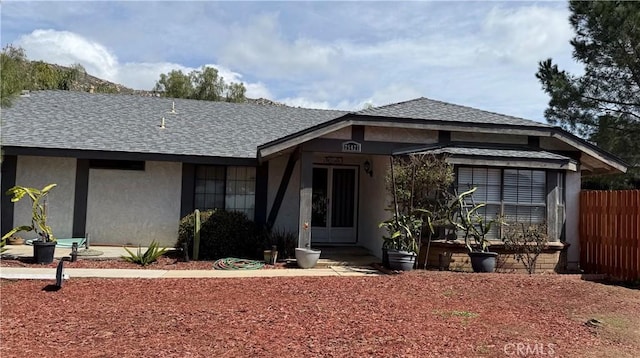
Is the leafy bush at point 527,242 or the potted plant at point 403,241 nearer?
the potted plant at point 403,241

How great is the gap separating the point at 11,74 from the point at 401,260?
7.67 metres

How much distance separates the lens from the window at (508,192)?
11281 millimetres

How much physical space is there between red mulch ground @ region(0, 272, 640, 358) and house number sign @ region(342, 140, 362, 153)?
11.2 ft

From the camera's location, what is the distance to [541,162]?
37.0 feet

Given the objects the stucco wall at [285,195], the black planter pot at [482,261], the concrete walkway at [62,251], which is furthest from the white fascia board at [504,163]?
the concrete walkway at [62,251]

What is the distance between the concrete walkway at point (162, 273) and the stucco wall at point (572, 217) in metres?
4.87

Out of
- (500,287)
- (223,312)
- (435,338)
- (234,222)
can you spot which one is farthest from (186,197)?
(435,338)

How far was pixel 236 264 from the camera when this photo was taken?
1078 centimetres

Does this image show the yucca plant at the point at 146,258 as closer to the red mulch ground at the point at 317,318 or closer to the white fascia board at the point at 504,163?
the red mulch ground at the point at 317,318

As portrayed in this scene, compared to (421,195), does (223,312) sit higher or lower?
lower

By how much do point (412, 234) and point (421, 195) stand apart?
894mm

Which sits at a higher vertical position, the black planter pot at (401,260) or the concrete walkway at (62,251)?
the black planter pot at (401,260)

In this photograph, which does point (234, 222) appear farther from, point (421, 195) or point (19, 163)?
point (19, 163)

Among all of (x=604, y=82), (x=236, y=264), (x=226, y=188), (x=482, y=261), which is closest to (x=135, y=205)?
(x=226, y=188)
